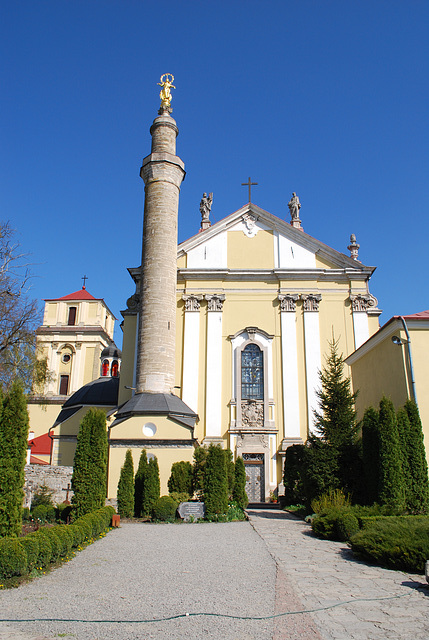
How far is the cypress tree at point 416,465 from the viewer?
13445 millimetres

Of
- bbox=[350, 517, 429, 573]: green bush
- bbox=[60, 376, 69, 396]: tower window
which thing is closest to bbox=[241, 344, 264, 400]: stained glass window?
bbox=[350, 517, 429, 573]: green bush

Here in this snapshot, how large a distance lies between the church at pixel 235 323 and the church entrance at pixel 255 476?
45mm

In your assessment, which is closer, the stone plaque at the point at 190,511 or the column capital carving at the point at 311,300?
the stone plaque at the point at 190,511

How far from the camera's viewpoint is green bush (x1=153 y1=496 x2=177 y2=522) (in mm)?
15852

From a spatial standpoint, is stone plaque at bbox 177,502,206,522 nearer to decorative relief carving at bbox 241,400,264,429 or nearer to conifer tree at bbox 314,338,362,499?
conifer tree at bbox 314,338,362,499

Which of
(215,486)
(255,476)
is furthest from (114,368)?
(215,486)

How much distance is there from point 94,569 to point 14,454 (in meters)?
2.71

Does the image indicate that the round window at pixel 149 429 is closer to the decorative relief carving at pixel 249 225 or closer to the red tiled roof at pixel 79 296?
the decorative relief carving at pixel 249 225

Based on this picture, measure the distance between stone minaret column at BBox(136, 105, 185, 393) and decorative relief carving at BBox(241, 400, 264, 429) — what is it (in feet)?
12.4

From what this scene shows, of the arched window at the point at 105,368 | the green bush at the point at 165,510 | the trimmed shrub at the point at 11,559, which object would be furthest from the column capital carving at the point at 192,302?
the trimmed shrub at the point at 11,559

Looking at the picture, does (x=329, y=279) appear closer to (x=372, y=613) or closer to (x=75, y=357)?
(x=372, y=613)

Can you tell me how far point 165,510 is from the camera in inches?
625

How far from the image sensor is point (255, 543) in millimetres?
11602

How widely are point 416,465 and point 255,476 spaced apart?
1076 centimetres
